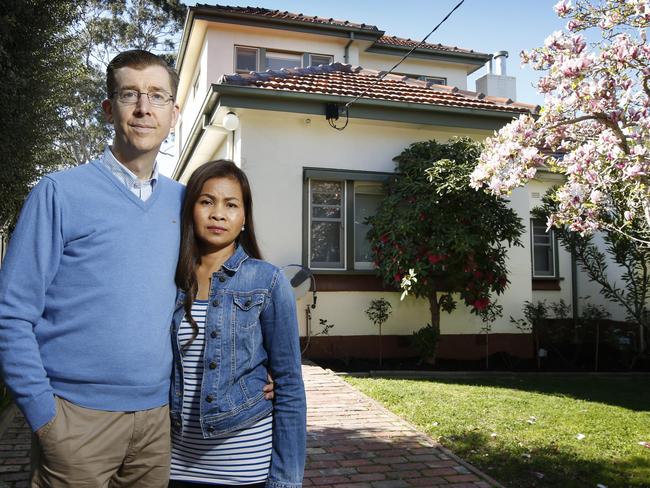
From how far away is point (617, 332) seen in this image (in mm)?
10727

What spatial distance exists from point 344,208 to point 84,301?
8310 millimetres

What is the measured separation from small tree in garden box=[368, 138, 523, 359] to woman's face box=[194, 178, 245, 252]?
667 cm

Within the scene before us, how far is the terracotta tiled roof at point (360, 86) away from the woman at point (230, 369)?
758 centimetres

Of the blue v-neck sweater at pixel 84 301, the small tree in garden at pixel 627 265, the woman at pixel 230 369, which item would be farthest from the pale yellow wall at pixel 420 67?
the blue v-neck sweater at pixel 84 301

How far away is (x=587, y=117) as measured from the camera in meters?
4.71

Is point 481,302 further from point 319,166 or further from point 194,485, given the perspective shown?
point 194,485

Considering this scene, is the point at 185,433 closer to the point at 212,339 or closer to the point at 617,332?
the point at 212,339

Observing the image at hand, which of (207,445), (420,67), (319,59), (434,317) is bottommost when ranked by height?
(207,445)

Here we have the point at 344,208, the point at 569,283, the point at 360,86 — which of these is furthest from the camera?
the point at 569,283

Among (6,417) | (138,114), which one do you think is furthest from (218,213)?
(6,417)

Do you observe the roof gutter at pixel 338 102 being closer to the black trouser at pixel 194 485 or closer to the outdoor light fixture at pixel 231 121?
the outdoor light fixture at pixel 231 121

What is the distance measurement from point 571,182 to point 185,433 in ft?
15.1

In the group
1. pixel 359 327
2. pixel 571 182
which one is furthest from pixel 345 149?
pixel 571 182

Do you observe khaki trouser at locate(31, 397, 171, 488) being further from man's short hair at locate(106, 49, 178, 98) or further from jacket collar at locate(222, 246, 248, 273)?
man's short hair at locate(106, 49, 178, 98)
